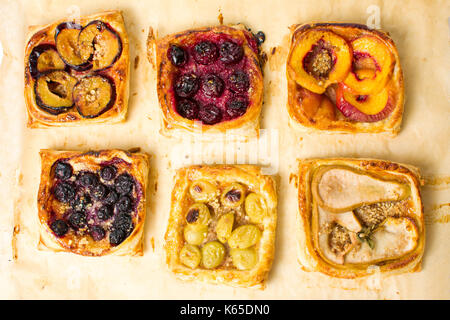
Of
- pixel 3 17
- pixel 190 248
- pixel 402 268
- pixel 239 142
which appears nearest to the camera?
pixel 402 268

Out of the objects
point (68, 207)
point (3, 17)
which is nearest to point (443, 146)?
point (68, 207)

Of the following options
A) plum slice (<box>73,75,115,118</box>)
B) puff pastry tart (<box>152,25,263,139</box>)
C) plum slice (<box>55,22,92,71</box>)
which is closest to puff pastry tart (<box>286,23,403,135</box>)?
puff pastry tart (<box>152,25,263,139</box>)

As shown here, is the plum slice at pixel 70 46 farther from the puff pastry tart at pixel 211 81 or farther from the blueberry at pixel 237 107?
the blueberry at pixel 237 107

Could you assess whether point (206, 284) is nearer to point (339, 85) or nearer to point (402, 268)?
point (402, 268)

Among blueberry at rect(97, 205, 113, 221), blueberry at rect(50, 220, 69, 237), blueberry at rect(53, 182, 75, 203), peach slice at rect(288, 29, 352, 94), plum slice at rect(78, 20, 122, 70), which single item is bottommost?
blueberry at rect(50, 220, 69, 237)

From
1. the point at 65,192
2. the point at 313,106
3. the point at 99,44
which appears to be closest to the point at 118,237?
the point at 65,192

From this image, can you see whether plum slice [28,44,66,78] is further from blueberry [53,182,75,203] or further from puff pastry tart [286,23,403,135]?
puff pastry tart [286,23,403,135]
